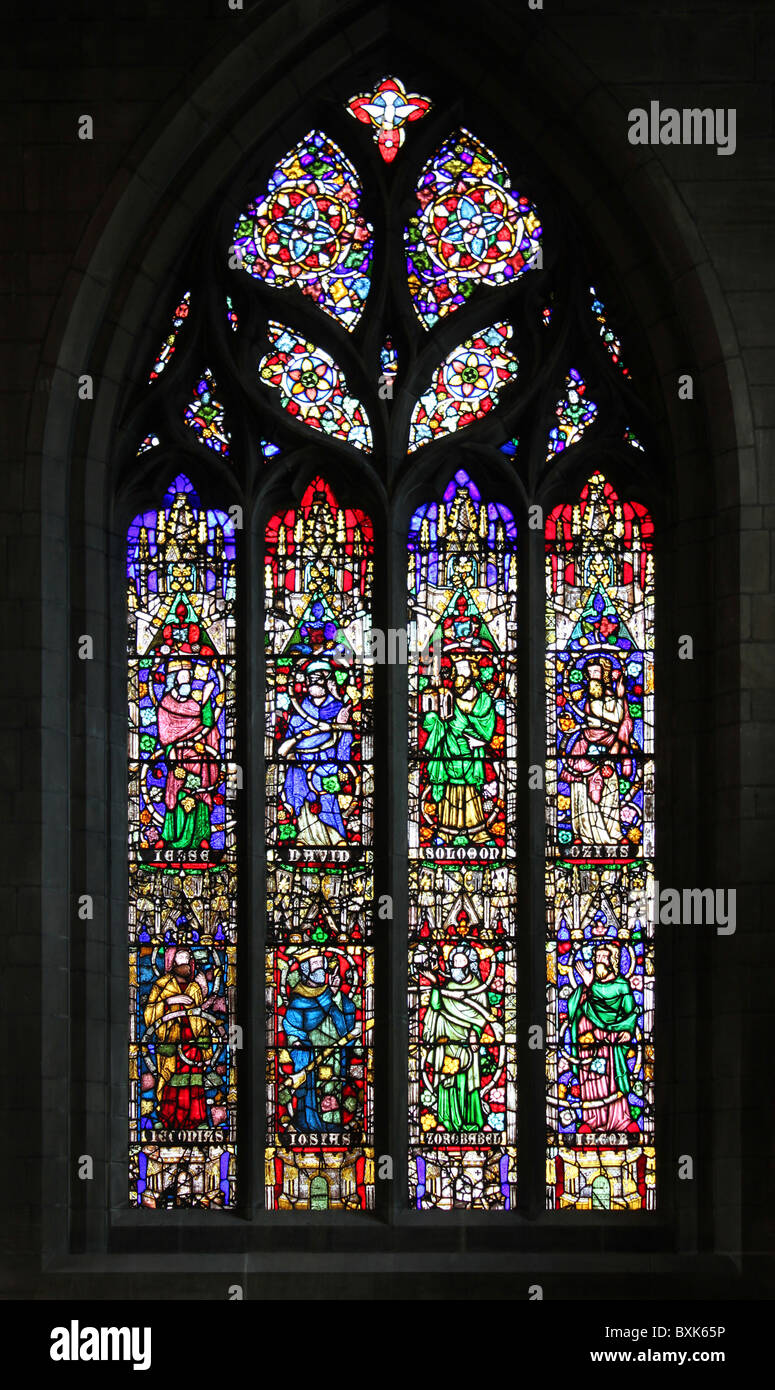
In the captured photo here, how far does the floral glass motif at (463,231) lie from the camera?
9.48m

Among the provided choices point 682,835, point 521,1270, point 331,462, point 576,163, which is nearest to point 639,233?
point 576,163

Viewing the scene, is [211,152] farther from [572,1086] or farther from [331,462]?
[572,1086]

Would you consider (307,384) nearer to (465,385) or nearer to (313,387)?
(313,387)

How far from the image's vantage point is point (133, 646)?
365 inches

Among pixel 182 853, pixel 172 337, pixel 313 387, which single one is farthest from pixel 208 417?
pixel 182 853

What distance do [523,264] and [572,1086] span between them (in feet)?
12.4

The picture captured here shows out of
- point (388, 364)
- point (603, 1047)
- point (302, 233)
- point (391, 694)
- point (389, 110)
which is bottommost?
point (603, 1047)

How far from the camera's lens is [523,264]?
9.48m

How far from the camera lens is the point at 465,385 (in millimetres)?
9453

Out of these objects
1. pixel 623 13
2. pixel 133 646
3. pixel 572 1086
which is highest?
pixel 623 13

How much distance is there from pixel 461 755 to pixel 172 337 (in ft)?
7.72

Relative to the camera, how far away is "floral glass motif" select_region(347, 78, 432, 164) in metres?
9.55

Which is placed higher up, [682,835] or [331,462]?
[331,462]

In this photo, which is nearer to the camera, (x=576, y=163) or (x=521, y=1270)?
(x=521, y=1270)
